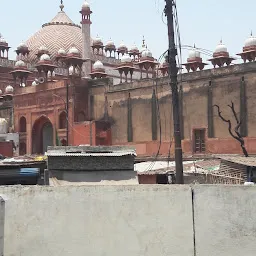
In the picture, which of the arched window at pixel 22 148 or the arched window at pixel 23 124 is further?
the arched window at pixel 23 124

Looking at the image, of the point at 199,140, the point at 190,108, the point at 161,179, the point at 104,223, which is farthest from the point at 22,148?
the point at 104,223

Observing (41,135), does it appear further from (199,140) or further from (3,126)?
(199,140)

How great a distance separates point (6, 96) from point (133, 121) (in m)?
16.1

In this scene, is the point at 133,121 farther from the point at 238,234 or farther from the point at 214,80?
the point at 238,234

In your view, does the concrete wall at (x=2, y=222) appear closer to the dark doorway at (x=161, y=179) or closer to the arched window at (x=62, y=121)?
the dark doorway at (x=161, y=179)

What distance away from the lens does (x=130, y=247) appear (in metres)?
6.76

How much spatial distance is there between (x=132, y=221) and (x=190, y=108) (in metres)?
19.4

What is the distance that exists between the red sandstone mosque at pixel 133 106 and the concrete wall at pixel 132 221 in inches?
668

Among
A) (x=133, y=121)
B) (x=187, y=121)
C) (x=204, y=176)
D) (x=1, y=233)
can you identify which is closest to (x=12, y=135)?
(x=133, y=121)

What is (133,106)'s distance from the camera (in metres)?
28.6

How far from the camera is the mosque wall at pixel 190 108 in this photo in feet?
77.9

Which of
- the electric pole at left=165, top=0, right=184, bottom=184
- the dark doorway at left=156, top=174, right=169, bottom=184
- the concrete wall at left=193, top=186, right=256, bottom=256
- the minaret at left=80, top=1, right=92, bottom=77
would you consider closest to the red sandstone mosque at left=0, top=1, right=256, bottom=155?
the minaret at left=80, top=1, right=92, bottom=77

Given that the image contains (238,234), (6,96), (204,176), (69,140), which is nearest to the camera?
(238,234)

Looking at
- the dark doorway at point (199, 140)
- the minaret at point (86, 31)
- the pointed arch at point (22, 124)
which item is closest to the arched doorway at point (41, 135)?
the pointed arch at point (22, 124)
